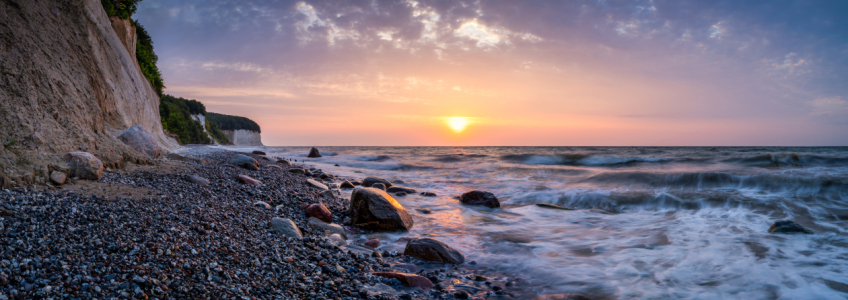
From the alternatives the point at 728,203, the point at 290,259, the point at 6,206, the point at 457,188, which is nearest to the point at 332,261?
the point at 290,259

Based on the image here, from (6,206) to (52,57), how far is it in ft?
13.0

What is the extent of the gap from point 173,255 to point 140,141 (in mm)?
6283

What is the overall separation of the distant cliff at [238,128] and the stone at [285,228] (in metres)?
86.4

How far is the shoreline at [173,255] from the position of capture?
2357 mm

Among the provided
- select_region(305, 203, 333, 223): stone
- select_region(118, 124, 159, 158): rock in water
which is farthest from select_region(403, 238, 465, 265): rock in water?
select_region(118, 124, 159, 158): rock in water

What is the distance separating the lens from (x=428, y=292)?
3.55 m

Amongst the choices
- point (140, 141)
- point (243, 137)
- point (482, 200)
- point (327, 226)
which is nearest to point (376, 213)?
point (327, 226)

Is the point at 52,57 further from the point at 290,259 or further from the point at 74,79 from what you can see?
the point at 290,259

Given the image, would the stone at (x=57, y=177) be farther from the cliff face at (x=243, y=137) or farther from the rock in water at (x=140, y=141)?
the cliff face at (x=243, y=137)

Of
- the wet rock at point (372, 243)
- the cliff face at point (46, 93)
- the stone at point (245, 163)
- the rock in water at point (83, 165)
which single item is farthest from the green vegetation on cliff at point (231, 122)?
the wet rock at point (372, 243)

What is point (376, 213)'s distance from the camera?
222 inches

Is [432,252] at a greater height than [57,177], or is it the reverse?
[57,177]

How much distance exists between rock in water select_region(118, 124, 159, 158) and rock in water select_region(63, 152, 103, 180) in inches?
129

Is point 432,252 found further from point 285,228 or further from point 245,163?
point 245,163
